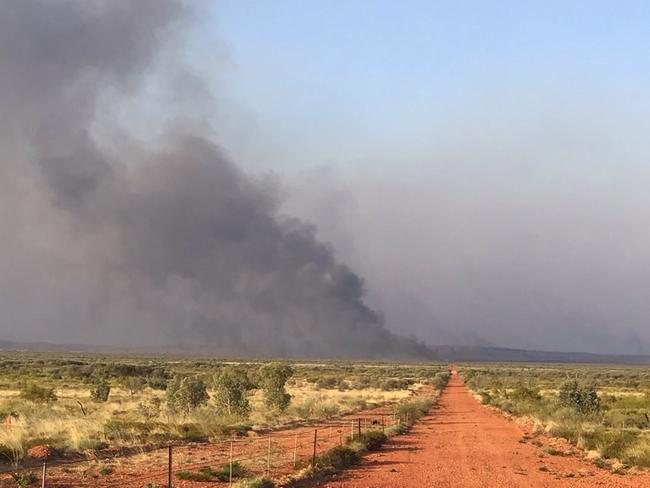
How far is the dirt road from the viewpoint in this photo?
19.5 metres

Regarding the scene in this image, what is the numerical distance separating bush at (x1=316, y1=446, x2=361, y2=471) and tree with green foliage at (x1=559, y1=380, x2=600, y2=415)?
22.0 m

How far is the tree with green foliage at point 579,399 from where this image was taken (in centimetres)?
4122

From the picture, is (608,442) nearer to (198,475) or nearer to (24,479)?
(198,475)

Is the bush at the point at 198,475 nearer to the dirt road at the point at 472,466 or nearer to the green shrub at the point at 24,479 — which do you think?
the dirt road at the point at 472,466

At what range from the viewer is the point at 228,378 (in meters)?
38.9

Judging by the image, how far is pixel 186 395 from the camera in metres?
39.8

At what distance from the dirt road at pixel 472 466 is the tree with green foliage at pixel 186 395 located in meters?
13.4

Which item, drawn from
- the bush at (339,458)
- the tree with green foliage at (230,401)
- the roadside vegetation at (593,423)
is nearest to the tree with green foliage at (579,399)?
the roadside vegetation at (593,423)

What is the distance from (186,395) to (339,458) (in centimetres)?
1985

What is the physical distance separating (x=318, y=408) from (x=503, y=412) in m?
14.0

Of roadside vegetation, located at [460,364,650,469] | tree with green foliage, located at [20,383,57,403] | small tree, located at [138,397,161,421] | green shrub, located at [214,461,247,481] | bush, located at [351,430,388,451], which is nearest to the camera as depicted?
green shrub, located at [214,461,247,481]

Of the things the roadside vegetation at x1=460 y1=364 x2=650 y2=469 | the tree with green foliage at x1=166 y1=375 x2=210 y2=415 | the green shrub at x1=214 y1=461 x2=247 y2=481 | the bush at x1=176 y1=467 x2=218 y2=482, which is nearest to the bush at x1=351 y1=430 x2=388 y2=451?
the green shrub at x1=214 y1=461 x2=247 y2=481

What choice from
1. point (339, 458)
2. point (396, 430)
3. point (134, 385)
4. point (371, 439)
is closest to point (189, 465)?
point (339, 458)

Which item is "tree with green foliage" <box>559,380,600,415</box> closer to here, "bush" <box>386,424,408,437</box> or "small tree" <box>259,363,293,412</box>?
"bush" <box>386,424,408,437</box>
